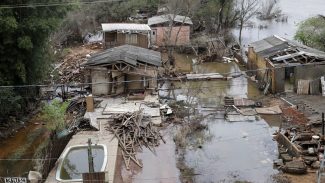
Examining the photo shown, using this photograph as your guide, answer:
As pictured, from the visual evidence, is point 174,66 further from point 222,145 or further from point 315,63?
point 222,145

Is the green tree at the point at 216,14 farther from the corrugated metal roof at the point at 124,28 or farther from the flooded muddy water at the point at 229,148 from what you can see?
the flooded muddy water at the point at 229,148

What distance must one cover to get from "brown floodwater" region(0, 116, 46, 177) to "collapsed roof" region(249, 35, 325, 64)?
585 inches

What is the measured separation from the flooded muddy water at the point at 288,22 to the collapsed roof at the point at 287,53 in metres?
13.7

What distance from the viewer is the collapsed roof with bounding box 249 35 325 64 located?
89.9 feet

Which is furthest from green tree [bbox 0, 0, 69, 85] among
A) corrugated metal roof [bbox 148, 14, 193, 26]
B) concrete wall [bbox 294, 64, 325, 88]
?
corrugated metal roof [bbox 148, 14, 193, 26]

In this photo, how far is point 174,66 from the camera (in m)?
34.2

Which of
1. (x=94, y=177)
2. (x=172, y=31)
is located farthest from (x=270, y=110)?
(x=172, y=31)

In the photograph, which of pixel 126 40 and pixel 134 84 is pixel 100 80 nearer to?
pixel 134 84

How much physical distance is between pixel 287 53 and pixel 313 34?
779 cm

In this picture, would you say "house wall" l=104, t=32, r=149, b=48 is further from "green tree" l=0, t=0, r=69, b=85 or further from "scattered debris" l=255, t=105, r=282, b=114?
"scattered debris" l=255, t=105, r=282, b=114

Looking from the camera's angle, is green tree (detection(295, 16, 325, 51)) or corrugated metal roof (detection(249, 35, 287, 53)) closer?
corrugated metal roof (detection(249, 35, 287, 53))

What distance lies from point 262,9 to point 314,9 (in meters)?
9.02

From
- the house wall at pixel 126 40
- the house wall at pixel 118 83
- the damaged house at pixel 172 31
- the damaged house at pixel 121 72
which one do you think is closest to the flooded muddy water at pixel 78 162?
the damaged house at pixel 121 72

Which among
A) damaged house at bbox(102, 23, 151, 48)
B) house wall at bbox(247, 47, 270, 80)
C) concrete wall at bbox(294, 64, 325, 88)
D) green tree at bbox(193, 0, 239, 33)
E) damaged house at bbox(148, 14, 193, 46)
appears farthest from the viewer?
green tree at bbox(193, 0, 239, 33)
